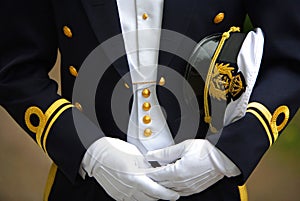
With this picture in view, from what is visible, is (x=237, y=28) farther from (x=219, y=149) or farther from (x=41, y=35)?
(x=41, y=35)

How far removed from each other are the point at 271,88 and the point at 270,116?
4 cm

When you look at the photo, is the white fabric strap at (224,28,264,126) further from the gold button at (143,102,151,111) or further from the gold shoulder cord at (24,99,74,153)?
the gold shoulder cord at (24,99,74,153)

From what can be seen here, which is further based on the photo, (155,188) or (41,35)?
(41,35)

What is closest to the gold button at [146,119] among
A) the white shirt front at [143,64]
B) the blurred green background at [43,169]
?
the white shirt front at [143,64]

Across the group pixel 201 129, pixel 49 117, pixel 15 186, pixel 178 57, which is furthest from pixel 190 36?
pixel 15 186

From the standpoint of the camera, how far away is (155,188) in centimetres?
95

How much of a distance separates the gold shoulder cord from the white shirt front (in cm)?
11

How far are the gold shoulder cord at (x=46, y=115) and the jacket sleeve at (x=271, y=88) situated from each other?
0.81 ft

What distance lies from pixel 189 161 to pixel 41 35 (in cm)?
31

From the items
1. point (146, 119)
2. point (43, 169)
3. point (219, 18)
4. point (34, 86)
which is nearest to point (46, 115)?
point (34, 86)

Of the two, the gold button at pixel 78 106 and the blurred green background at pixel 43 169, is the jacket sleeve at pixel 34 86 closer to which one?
the gold button at pixel 78 106

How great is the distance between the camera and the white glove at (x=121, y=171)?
0.96 metres

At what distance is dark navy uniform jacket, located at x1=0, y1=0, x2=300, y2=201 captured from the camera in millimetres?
982

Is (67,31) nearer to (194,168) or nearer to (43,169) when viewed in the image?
(194,168)
